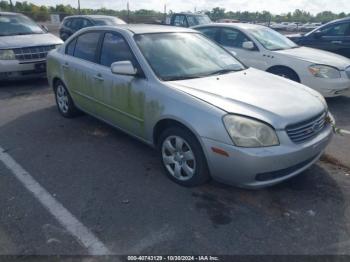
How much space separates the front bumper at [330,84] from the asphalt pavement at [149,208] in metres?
2.05

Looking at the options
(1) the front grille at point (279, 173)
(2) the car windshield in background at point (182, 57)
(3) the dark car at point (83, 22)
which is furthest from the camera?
(3) the dark car at point (83, 22)

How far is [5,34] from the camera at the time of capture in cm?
833

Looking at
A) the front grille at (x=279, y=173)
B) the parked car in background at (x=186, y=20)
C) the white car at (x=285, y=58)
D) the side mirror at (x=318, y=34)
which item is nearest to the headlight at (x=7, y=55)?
the white car at (x=285, y=58)

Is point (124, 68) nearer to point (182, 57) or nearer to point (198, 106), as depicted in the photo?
point (182, 57)

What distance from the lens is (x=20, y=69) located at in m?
7.63

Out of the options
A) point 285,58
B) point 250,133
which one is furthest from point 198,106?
point 285,58

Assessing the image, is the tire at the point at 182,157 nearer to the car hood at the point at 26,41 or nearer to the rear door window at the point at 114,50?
the rear door window at the point at 114,50

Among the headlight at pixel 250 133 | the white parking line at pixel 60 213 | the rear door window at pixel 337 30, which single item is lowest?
the white parking line at pixel 60 213

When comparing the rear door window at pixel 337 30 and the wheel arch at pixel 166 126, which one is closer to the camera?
the wheel arch at pixel 166 126

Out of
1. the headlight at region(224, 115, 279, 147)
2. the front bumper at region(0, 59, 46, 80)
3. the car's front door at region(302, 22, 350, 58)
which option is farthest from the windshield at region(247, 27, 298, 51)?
the front bumper at region(0, 59, 46, 80)

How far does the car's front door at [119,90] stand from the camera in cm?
380

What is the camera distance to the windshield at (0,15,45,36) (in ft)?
27.8

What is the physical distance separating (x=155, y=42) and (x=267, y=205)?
2.31 m

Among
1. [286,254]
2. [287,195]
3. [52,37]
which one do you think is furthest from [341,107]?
[52,37]
